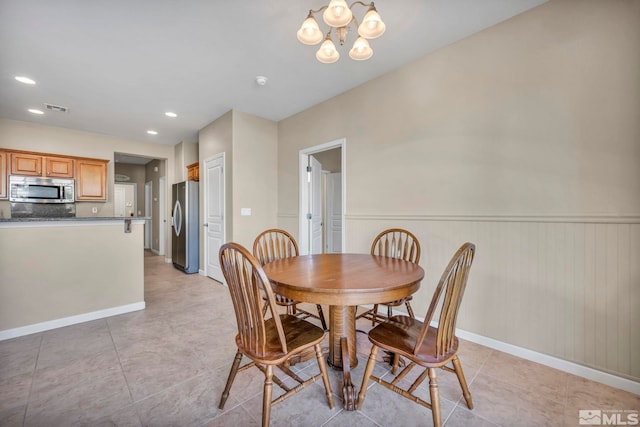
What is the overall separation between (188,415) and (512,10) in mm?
3423

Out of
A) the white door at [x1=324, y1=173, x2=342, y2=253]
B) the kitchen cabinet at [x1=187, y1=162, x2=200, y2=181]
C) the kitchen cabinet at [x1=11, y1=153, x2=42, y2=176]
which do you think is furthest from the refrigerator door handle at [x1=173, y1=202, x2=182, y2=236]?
the white door at [x1=324, y1=173, x2=342, y2=253]

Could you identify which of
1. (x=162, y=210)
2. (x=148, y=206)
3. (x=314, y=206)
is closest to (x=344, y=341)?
(x=314, y=206)

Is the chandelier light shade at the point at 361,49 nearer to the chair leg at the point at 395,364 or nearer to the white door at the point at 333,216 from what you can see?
the chair leg at the point at 395,364

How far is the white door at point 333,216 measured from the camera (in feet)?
17.3

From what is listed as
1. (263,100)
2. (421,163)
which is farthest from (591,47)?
(263,100)

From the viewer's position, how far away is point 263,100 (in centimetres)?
349

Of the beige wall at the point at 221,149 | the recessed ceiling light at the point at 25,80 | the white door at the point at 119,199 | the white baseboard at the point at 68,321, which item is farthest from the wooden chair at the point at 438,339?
the white door at the point at 119,199

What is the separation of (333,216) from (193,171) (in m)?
2.91

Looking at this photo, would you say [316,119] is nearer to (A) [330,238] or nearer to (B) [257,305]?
(A) [330,238]

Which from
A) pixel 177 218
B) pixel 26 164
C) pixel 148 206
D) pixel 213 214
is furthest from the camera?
pixel 148 206

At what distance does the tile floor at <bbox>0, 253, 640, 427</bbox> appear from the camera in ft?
4.59

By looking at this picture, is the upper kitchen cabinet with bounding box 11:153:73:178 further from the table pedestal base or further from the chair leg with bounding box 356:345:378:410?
the chair leg with bounding box 356:345:378:410

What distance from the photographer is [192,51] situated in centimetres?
244

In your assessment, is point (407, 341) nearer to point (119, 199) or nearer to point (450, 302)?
point (450, 302)
